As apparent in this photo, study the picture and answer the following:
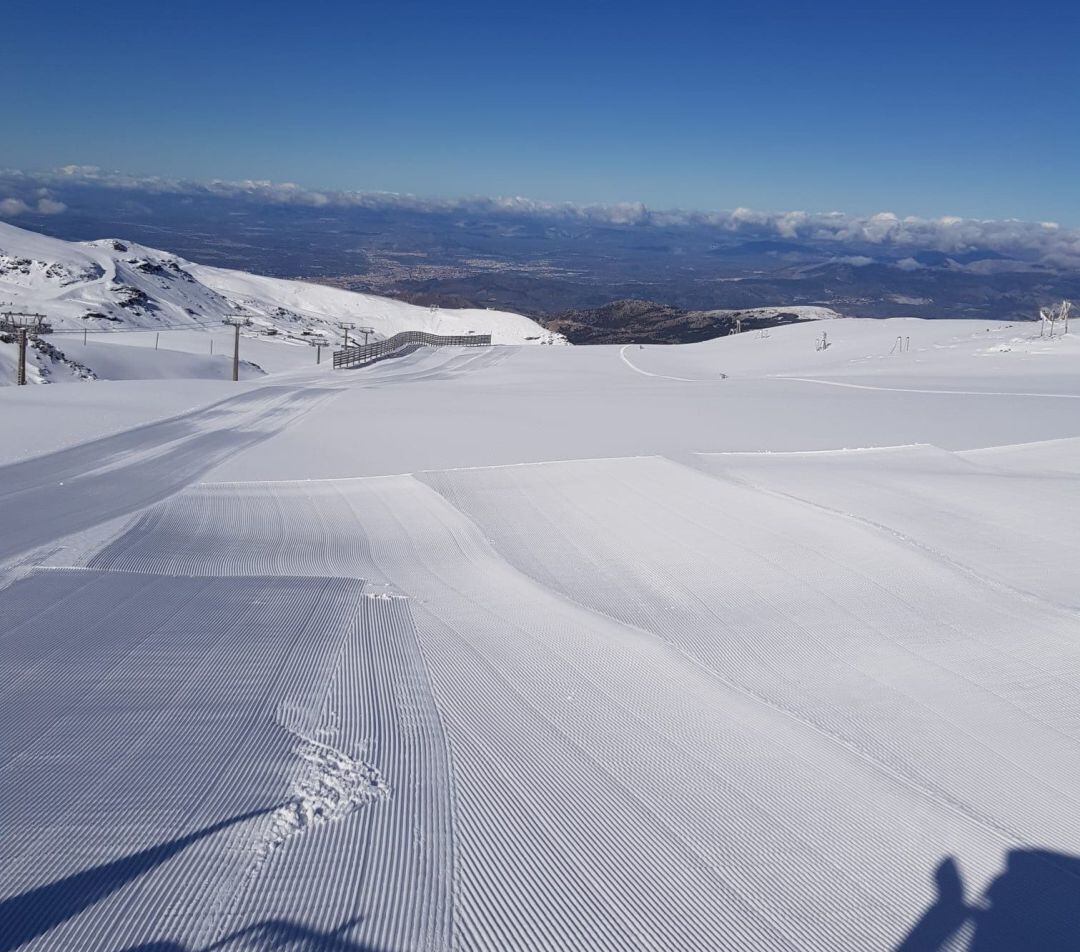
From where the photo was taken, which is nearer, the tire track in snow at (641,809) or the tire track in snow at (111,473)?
the tire track in snow at (641,809)

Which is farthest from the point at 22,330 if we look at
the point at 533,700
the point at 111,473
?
the point at 533,700

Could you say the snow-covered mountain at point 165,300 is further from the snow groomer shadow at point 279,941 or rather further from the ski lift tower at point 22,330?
the snow groomer shadow at point 279,941

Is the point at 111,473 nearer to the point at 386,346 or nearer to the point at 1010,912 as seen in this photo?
the point at 1010,912

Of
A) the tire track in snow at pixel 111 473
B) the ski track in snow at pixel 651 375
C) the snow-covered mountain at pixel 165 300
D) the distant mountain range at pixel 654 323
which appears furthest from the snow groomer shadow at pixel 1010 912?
the distant mountain range at pixel 654 323

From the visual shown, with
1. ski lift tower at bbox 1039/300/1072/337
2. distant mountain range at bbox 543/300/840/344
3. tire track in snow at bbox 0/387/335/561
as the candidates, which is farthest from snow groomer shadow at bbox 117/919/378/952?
distant mountain range at bbox 543/300/840/344

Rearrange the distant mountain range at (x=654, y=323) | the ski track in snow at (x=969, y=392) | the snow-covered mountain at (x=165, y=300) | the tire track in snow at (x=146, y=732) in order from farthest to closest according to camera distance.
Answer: the distant mountain range at (x=654, y=323)
the snow-covered mountain at (x=165, y=300)
the ski track in snow at (x=969, y=392)
the tire track in snow at (x=146, y=732)

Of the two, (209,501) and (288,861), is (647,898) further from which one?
(209,501)

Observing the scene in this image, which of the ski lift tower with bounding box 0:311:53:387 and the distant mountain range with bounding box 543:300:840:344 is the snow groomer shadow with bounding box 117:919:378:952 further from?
the distant mountain range with bounding box 543:300:840:344
